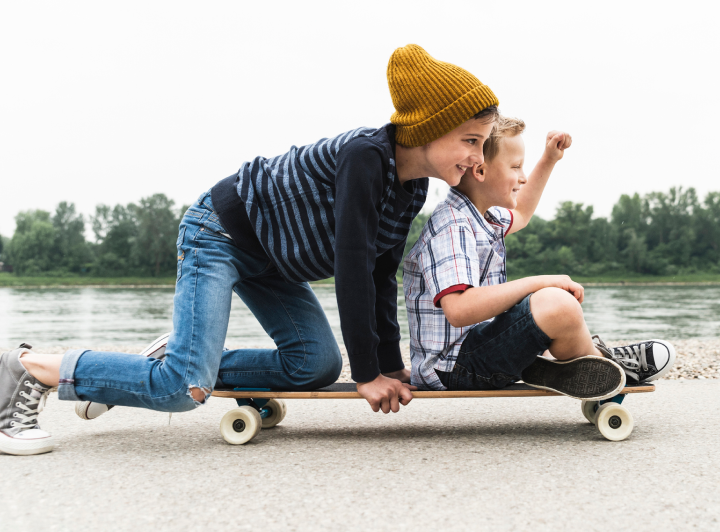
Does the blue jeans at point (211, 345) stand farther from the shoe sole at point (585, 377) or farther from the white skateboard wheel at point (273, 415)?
the shoe sole at point (585, 377)

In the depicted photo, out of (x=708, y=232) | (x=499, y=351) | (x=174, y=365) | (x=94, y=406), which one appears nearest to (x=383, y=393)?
(x=499, y=351)

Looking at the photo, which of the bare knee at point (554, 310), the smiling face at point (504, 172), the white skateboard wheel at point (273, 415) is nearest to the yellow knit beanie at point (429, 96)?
the smiling face at point (504, 172)

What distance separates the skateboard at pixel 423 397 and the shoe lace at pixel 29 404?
2.09ft

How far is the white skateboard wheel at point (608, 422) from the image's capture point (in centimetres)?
237

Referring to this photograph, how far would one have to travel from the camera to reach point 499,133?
2.53 m

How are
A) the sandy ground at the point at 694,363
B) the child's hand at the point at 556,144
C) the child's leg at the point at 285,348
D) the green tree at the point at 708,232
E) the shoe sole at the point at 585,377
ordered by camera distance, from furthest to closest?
the green tree at the point at 708,232 → the sandy ground at the point at 694,363 → the child's hand at the point at 556,144 → the child's leg at the point at 285,348 → the shoe sole at the point at 585,377

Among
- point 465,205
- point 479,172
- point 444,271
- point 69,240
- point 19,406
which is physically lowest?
point 19,406

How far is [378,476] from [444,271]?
771mm

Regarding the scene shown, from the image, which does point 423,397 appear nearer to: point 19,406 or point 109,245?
point 19,406

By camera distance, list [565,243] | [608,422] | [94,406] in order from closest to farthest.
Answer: [608,422] < [94,406] < [565,243]

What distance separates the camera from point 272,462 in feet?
7.15

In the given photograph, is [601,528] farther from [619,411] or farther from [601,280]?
[601,280]

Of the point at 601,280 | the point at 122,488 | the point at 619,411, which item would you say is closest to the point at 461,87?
the point at 619,411

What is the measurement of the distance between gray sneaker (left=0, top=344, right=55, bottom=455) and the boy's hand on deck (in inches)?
47.4
